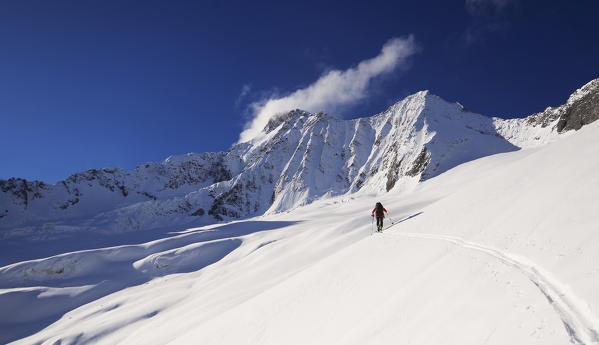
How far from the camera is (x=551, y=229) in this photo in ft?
24.6

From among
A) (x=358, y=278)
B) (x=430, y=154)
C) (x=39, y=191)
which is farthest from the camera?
(x=39, y=191)

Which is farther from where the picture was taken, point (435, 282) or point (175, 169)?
point (175, 169)

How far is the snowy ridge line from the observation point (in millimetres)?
4180

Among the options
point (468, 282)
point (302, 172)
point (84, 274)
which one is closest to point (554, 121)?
point (302, 172)

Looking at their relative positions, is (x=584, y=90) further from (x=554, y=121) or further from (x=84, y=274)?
(x=84, y=274)

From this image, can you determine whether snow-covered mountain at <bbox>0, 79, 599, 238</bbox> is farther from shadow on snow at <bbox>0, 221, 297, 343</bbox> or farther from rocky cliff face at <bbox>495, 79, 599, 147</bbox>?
shadow on snow at <bbox>0, 221, 297, 343</bbox>

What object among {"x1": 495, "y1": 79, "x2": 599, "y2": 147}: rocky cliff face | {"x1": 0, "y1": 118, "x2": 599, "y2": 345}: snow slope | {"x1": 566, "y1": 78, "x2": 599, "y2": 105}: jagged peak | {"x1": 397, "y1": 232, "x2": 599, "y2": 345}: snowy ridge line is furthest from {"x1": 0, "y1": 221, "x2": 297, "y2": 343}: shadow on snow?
{"x1": 566, "y1": 78, "x2": 599, "y2": 105}: jagged peak

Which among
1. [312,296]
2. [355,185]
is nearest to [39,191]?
[355,185]

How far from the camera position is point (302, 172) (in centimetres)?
13512

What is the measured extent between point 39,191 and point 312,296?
192408mm

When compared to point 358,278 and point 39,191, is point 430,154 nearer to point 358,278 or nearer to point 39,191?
point 358,278

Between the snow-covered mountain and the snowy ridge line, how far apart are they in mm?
66477

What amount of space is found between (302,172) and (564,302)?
13025cm

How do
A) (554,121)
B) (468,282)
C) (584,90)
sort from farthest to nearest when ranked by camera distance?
1. (554,121)
2. (584,90)
3. (468,282)
